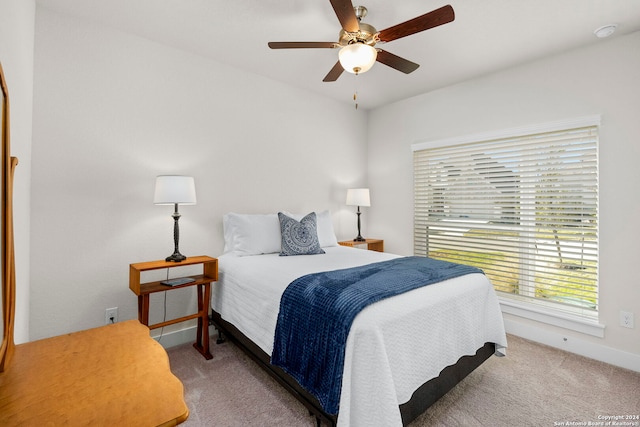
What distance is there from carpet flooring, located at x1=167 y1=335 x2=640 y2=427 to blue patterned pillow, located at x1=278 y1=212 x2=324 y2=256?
1.00 m

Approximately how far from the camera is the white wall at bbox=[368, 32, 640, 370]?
245 cm

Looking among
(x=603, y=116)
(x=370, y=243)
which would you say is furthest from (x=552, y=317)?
(x=370, y=243)

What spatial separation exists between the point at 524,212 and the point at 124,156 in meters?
3.70

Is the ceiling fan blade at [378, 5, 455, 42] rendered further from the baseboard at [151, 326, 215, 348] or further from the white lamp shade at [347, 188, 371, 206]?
the baseboard at [151, 326, 215, 348]

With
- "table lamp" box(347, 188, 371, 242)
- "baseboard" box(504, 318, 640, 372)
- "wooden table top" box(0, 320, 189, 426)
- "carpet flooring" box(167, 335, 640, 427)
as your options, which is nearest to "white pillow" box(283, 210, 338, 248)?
"table lamp" box(347, 188, 371, 242)

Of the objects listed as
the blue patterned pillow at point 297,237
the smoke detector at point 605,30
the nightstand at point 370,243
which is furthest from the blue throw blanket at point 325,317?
the smoke detector at point 605,30

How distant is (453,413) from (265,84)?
3.36 metres

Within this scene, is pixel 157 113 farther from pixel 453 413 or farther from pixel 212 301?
pixel 453 413

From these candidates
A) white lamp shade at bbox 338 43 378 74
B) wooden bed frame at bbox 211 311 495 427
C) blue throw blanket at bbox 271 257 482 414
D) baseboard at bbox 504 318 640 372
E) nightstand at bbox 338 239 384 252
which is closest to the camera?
blue throw blanket at bbox 271 257 482 414

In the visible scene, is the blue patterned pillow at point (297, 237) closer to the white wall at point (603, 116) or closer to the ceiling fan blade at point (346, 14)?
the ceiling fan blade at point (346, 14)

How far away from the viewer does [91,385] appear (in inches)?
33.9

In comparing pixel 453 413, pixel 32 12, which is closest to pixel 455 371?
pixel 453 413

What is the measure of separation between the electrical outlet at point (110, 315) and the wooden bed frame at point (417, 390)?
969mm

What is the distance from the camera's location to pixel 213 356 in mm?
2543
